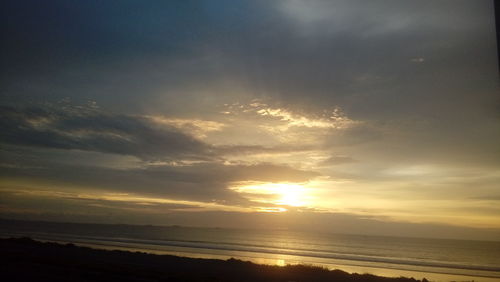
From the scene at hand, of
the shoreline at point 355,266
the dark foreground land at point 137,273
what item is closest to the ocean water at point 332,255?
the shoreline at point 355,266

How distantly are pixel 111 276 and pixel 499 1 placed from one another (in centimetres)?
2304

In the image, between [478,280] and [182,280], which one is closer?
[182,280]

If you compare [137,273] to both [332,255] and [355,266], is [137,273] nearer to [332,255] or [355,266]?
[355,266]

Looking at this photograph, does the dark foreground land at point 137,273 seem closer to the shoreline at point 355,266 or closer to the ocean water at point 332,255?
the shoreline at point 355,266

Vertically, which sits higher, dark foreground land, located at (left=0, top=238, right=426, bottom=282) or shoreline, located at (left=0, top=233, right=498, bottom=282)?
dark foreground land, located at (left=0, top=238, right=426, bottom=282)

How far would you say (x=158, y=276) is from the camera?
2458 cm

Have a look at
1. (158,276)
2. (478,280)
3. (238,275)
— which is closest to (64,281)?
(158,276)

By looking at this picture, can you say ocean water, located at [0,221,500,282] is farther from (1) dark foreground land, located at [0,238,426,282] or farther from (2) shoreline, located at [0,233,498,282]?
(1) dark foreground land, located at [0,238,426,282]

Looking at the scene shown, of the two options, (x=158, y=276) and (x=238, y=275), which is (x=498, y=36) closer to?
(x=158, y=276)

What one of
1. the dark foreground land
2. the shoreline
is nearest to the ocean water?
the shoreline

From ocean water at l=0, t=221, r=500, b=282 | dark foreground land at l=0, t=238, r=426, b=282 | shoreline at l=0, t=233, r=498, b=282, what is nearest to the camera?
dark foreground land at l=0, t=238, r=426, b=282

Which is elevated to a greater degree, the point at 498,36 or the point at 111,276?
the point at 498,36

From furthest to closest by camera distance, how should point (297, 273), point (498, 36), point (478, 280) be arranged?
point (478, 280), point (297, 273), point (498, 36)

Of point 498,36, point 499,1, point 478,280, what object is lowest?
point 478,280
